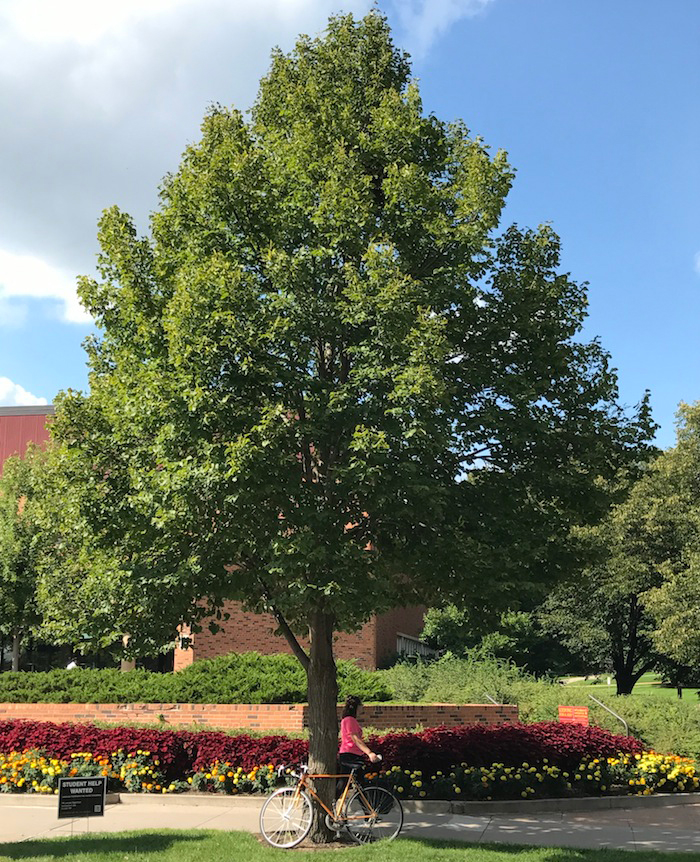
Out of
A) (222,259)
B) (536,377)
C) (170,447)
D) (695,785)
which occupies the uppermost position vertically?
(222,259)

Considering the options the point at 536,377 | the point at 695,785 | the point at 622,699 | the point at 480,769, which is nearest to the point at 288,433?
the point at 536,377

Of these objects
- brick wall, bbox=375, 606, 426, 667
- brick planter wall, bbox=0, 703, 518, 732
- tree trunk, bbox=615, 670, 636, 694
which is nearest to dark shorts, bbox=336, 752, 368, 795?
brick planter wall, bbox=0, 703, 518, 732

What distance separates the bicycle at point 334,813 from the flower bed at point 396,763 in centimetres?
273

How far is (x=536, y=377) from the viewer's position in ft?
38.9

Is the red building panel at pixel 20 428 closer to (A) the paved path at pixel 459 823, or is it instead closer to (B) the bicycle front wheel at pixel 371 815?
(A) the paved path at pixel 459 823

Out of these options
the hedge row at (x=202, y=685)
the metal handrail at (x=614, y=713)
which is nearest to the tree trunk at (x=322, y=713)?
the hedge row at (x=202, y=685)

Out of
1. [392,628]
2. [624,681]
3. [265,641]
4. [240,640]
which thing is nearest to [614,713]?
[265,641]

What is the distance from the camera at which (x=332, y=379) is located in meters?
12.0

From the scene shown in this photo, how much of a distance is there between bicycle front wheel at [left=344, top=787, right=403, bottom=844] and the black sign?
3116 mm

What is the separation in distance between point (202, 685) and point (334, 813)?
29.8 feet

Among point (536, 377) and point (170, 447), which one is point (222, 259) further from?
point (536, 377)

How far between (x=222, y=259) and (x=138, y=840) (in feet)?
23.5

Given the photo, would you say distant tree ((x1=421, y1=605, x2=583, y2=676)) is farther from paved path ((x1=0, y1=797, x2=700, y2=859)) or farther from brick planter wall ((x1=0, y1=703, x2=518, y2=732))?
paved path ((x1=0, y1=797, x2=700, y2=859))

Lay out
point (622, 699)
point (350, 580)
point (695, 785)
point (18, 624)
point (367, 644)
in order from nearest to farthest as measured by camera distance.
Result: 1. point (350, 580)
2. point (695, 785)
3. point (622, 699)
4. point (367, 644)
5. point (18, 624)
